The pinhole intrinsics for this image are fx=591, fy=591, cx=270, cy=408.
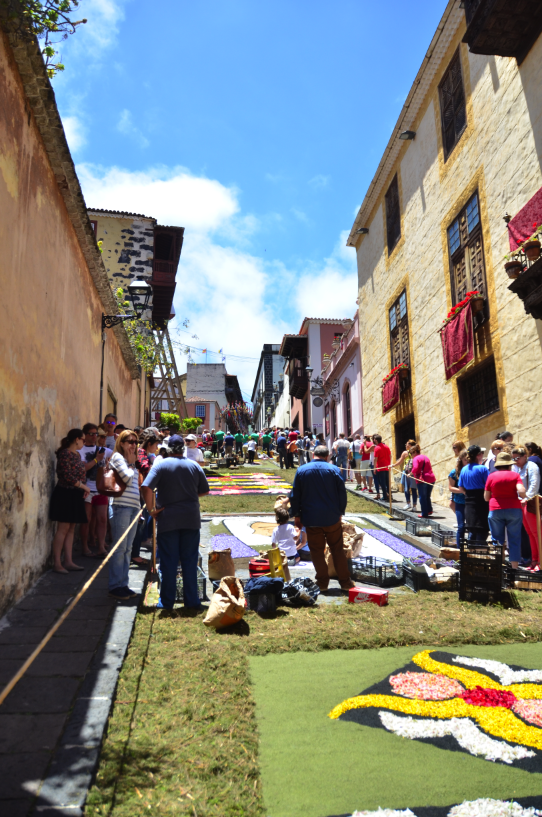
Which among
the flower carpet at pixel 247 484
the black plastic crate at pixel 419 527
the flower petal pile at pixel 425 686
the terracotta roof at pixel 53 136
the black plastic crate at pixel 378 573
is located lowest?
the flower petal pile at pixel 425 686

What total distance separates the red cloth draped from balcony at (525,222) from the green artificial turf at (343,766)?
8.96m

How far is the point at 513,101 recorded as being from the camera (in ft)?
37.3

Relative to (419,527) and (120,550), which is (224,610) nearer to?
(120,550)

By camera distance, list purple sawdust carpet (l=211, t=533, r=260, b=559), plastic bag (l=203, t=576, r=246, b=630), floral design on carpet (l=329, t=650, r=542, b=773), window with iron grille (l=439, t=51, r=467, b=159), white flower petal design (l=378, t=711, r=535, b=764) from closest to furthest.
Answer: white flower petal design (l=378, t=711, r=535, b=764) → floral design on carpet (l=329, t=650, r=542, b=773) → plastic bag (l=203, t=576, r=246, b=630) → purple sawdust carpet (l=211, t=533, r=260, b=559) → window with iron grille (l=439, t=51, r=467, b=159)

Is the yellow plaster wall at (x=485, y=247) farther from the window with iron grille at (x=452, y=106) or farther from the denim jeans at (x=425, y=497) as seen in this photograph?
the denim jeans at (x=425, y=497)

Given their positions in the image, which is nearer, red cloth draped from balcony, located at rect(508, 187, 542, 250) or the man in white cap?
red cloth draped from balcony, located at rect(508, 187, 542, 250)

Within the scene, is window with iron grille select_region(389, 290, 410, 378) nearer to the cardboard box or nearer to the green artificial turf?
the cardboard box

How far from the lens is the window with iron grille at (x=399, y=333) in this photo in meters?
18.1

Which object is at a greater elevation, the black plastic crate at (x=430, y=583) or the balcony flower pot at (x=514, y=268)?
the balcony flower pot at (x=514, y=268)

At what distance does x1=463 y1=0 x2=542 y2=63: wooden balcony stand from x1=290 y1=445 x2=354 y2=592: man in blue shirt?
28.8 feet

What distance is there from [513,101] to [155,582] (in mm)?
10943

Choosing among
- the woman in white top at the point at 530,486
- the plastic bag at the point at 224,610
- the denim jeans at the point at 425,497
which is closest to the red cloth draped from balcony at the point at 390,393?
the denim jeans at the point at 425,497

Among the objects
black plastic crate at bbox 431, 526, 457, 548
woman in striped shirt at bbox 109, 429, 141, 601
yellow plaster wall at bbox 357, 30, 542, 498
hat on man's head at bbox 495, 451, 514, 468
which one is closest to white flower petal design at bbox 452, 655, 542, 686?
woman in striped shirt at bbox 109, 429, 141, 601

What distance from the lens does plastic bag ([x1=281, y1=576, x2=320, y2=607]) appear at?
231 inches
